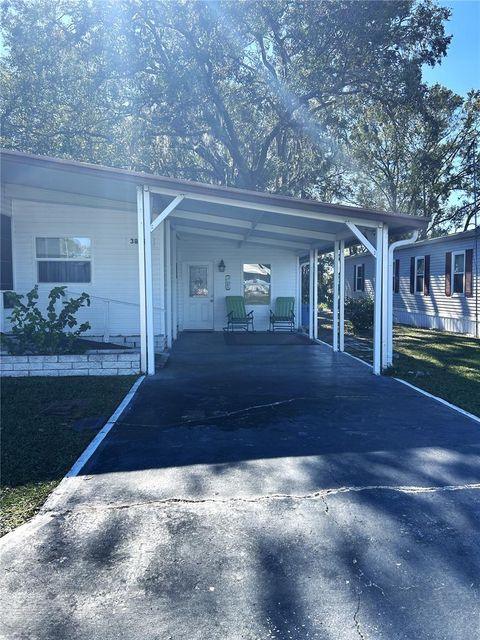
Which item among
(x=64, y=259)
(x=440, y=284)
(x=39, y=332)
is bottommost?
(x=39, y=332)

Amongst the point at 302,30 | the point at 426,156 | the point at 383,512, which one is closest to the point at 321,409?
the point at 383,512

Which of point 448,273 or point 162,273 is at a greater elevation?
point 448,273

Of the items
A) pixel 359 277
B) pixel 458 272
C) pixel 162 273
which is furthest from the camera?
pixel 359 277

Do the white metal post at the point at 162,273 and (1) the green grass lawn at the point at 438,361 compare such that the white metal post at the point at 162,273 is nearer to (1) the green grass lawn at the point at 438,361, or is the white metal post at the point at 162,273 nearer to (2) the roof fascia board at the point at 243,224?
(2) the roof fascia board at the point at 243,224

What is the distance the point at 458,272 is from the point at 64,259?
1216 centimetres

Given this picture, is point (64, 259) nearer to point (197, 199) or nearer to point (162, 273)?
point (162, 273)

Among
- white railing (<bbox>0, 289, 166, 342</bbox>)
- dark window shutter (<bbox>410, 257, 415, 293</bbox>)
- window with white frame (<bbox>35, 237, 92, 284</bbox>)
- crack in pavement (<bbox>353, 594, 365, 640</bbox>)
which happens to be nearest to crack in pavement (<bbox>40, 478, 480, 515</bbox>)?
crack in pavement (<bbox>353, 594, 365, 640</bbox>)

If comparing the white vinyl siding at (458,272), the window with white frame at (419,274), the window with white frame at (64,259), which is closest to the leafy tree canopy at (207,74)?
the window with white frame at (419,274)

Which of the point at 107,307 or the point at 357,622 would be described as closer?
the point at 357,622

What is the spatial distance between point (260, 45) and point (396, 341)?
10.9 m

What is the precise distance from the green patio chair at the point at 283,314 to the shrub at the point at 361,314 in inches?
100

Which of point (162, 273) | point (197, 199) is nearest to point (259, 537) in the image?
point (197, 199)

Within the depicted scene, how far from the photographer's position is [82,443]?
4766 millimetres

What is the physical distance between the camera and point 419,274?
61.6 feet
